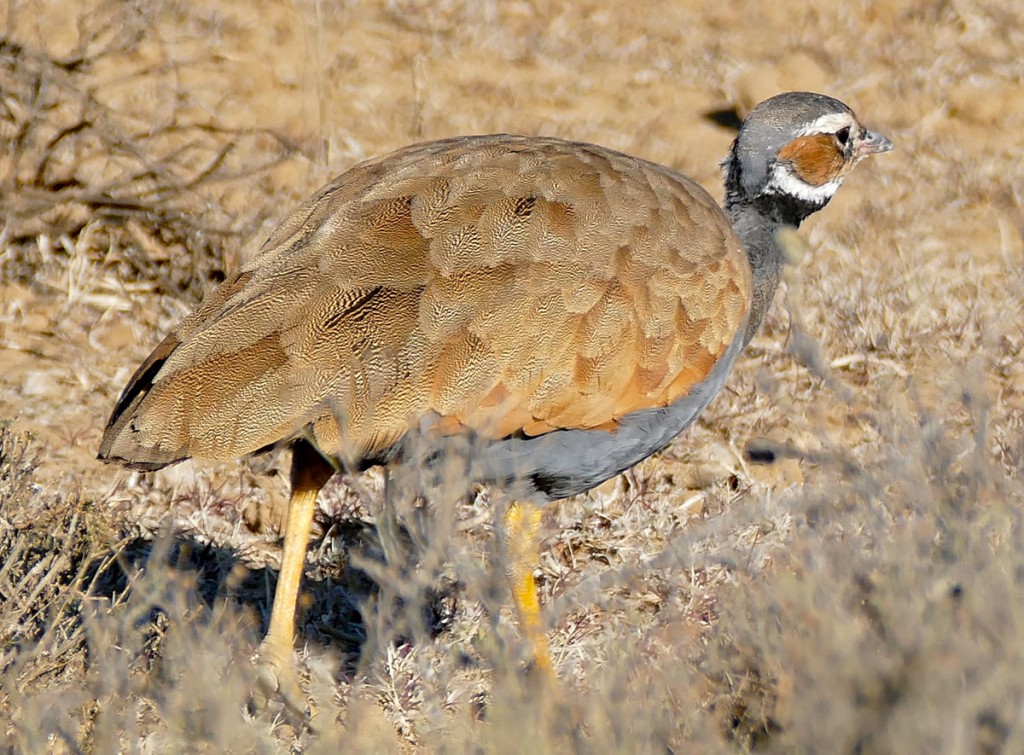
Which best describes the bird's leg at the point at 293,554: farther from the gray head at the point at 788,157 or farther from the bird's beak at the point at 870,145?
the bird's beak at the point at 870,145

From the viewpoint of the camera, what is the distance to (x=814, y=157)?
18.0 feet

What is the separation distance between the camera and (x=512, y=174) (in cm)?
451

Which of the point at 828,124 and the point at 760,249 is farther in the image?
the point at 828,124

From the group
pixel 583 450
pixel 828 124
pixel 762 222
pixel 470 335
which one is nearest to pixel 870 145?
pixel 828 124

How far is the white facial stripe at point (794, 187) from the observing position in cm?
539

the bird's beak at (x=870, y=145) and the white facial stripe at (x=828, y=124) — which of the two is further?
the bird's beak at (x=870, y=145)

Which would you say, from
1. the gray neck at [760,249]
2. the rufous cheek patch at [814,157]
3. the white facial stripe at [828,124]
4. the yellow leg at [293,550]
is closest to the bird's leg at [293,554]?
the yellow leg at [293,550]

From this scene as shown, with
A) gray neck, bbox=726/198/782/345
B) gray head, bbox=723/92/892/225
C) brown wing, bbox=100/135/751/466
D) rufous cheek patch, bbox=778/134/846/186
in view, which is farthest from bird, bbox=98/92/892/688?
rufous cheek patch, bbox=778/134/846/186

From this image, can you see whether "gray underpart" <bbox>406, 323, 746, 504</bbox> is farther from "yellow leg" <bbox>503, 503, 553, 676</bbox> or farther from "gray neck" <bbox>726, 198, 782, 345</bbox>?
"gray neck" <bbox>726, 198, 782, 345</bbox>

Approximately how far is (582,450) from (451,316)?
1.96 feet

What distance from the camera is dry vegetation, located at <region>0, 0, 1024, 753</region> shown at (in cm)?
298

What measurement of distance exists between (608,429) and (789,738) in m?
1.70

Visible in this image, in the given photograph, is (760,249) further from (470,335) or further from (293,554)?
(293,554)

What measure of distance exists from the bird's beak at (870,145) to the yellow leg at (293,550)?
2.49 metres
